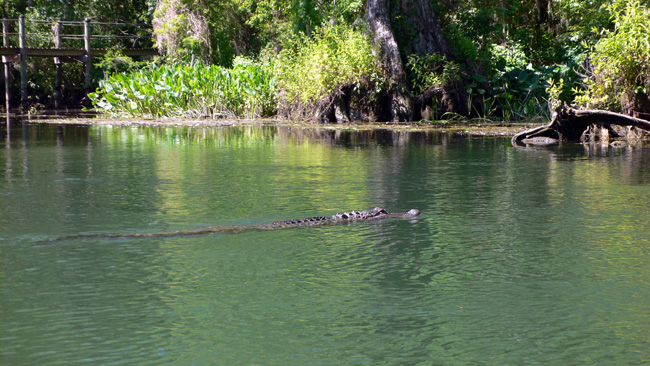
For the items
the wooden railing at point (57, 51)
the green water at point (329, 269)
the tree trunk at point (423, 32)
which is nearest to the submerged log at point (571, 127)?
the green water at point (329, 269)

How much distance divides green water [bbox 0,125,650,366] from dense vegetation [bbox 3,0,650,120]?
8.00m

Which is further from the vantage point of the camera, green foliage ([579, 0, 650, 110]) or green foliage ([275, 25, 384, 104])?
green foliage ([275, 25, 384, 104])

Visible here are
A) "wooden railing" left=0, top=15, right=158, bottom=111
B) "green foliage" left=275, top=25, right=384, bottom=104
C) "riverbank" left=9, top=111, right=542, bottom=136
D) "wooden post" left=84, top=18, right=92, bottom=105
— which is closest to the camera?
"riverbank" left=9, top=111, right=542, bottom=136

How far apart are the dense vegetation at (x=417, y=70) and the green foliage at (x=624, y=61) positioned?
3 centimetres

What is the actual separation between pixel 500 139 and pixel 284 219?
9.76 m

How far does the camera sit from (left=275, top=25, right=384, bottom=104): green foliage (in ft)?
68.6

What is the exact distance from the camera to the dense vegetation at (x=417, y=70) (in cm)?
2097

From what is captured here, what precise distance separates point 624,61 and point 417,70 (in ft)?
24.2

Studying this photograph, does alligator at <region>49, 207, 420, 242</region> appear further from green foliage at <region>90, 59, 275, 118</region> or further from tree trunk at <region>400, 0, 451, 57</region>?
green foliage at <region>90, 59, 275, 118</region>

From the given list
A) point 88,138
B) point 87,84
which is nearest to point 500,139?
point 88,138

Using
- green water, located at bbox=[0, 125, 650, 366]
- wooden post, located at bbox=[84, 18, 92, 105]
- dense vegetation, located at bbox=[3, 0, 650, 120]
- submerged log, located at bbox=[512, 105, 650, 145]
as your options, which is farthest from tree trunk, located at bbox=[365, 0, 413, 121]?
wooden post, located at bbox=[84, 18, 92, 105]

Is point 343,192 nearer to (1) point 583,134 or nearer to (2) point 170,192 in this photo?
(2) point 170,192

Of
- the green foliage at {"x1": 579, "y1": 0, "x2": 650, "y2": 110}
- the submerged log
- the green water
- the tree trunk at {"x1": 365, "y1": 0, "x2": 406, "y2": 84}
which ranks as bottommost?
the green water

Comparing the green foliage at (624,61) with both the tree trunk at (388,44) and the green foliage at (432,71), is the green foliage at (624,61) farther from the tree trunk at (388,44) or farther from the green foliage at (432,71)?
the tree trunk at (388,44)
